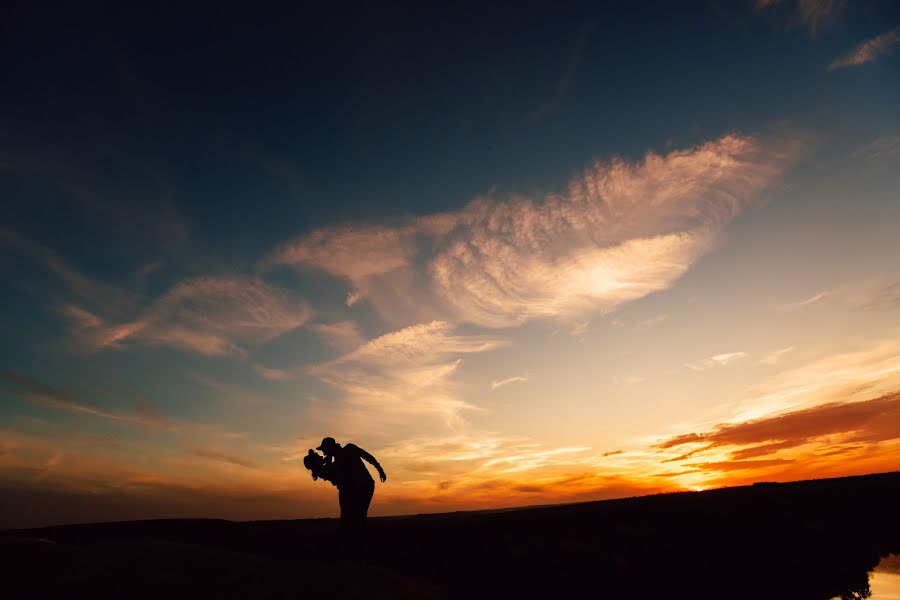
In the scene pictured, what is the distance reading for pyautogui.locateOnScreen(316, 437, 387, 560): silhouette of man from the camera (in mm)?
11375

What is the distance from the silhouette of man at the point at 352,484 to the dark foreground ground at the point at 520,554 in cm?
141

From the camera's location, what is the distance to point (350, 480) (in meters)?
11.7

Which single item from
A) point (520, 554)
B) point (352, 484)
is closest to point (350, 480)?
point (352, 484)

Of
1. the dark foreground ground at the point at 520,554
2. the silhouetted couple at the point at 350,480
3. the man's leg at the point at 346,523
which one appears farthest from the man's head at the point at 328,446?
the dark foreground ground at the point at 520,554

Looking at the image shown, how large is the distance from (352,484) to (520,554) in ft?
19.2

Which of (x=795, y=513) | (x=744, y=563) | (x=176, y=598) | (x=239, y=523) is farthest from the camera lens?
(x=239, y=523)

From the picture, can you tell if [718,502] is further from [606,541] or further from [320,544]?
[320,544]

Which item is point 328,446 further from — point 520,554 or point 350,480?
point 520,554

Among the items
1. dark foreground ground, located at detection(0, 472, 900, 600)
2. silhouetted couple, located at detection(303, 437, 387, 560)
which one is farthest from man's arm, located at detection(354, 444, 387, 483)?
dark foreground ground, located at detection(0, 472, 900, 600)

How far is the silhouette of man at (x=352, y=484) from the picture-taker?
11.4m

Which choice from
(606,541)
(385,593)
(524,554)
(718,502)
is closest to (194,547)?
(385,593)

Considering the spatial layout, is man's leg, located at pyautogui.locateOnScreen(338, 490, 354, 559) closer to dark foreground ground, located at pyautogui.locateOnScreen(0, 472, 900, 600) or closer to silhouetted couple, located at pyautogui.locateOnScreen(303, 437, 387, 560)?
silhouetted couple, located at pyautogui.locateOnScreen(303, 437, 387, 560)

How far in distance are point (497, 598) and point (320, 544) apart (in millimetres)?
7072

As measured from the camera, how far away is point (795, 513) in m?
18.1
